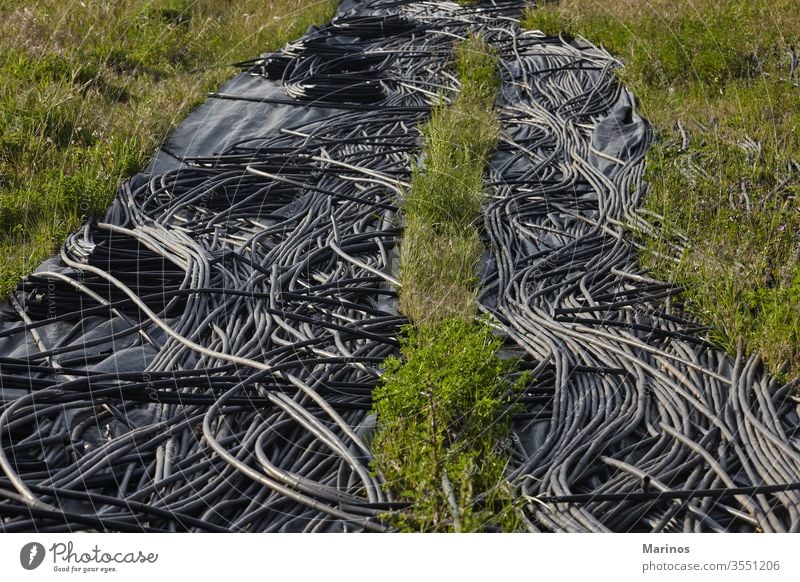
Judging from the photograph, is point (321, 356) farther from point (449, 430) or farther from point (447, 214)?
point (447, 214)

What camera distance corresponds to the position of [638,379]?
370 centimetres

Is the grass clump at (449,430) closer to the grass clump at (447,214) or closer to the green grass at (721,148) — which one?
the grass clump at (447,214)

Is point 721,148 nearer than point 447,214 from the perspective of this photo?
No

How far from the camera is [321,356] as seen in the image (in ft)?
12.6

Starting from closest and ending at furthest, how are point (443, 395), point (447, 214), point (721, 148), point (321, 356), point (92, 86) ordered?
point (443, 395), point (321, 356), point (447, 214), point (721, 148), point (92, 86)

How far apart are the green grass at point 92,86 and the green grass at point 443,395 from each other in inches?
76.5

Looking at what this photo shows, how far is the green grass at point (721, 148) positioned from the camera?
410 cm

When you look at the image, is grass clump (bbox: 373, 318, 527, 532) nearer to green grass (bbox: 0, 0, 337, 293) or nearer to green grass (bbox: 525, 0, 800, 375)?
green grass (bbox: 525, 0, 800, 375)

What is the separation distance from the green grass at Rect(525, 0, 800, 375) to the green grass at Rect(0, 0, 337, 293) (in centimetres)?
308

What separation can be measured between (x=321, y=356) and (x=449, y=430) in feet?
2.59

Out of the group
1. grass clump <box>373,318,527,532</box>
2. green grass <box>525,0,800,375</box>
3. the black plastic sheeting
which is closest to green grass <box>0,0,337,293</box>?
the black plastic sheeting

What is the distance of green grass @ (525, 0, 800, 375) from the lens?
13.5 ft

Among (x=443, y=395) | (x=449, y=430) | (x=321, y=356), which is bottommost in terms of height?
(x=321, y=356)

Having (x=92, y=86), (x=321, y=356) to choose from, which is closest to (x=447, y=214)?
(x=321, y=356)
